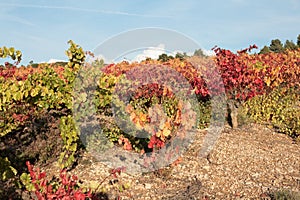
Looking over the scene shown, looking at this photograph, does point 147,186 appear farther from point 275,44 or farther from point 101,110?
point 275,44

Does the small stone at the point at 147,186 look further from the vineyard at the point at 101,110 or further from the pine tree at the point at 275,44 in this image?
the pine tree at the point at 275,44

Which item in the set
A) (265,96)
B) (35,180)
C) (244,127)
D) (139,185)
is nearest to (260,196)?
(139,185)

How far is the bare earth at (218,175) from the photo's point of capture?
4.69 metres

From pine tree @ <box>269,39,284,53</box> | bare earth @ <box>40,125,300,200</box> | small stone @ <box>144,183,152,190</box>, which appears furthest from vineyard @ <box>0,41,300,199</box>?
pine tree @ <box>269,39,284,53</box>

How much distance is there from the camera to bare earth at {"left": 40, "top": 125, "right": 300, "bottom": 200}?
4695 mm

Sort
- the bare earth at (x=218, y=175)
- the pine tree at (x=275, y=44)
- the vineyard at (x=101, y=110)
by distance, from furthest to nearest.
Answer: the pine tree at (x=275, y=44) < the bare earth at (x=218, y=175) < the vineyard at (x=101, y=110)

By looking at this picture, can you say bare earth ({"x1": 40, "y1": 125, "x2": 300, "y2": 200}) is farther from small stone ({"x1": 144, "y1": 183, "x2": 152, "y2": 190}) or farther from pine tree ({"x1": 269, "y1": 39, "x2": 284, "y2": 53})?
pine tree ({"x1": 269, "y1": 39, "x2": 284, "y2": 53})

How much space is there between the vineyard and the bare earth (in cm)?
41

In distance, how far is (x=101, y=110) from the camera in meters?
6.18

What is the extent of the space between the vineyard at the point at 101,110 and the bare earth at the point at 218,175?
41 centimetres

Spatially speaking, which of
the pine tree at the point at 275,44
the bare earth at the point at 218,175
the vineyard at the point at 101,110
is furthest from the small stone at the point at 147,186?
the pine tree at the point at 275,44

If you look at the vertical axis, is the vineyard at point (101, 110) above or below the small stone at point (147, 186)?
above

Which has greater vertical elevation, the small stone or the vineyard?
the vineyard

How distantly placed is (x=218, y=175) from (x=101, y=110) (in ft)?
7.50
